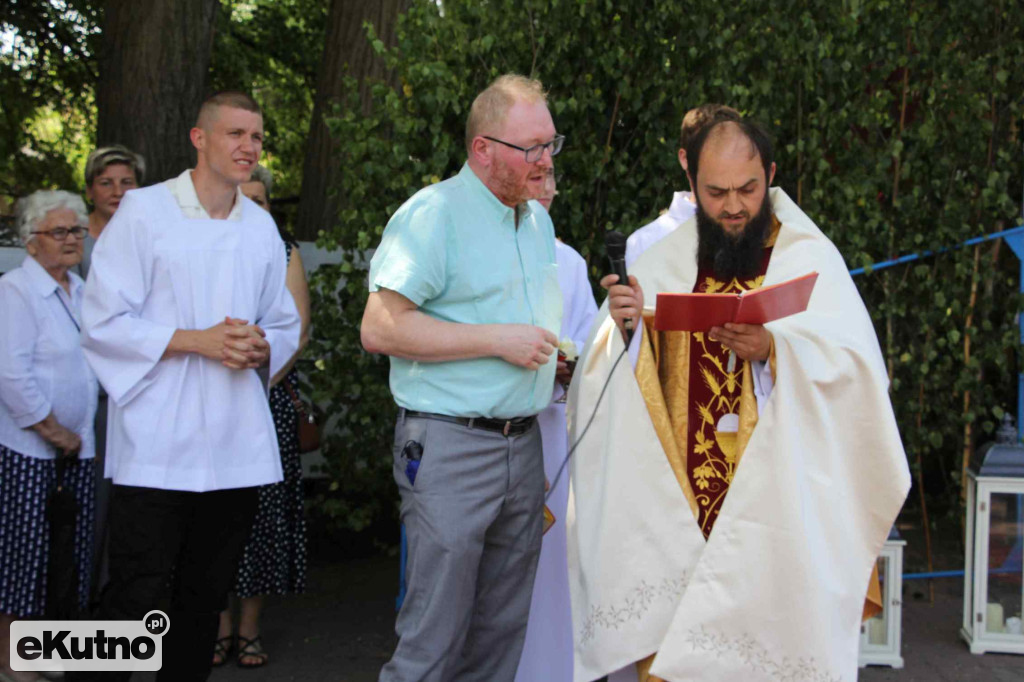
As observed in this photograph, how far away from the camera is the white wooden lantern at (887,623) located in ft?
17.2

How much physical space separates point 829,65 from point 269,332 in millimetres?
2794

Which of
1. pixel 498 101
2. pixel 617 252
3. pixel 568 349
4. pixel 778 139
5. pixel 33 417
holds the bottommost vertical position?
pixel 33 417

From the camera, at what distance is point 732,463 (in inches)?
141

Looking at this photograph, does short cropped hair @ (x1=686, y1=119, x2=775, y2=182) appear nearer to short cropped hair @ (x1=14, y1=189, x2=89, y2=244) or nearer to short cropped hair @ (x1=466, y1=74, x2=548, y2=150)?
short cropped hair @ (x1=466, y1=74, x2=548, y2=150)

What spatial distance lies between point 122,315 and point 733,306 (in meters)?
2.02

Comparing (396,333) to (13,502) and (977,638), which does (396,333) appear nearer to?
(13,502)

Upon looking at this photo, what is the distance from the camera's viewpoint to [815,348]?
3.41m

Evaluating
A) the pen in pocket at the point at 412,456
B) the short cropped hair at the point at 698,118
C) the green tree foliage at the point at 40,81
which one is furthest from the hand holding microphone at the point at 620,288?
the green tree foliage at the point at 40,81

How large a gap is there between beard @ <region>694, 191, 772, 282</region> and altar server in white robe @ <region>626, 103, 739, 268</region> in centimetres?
22

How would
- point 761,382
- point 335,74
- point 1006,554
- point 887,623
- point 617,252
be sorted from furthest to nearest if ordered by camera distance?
1. point 335,74
2. point 1006,554
3. point 887,623
4. point 761,382
5. point 617,252

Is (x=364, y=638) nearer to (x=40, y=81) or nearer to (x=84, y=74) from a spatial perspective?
(x=84, y=74)

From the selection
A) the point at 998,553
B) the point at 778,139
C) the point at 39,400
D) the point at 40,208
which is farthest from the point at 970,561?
the point at 40,208

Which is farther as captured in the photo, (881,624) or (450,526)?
(881,624)

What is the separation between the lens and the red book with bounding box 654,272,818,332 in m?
3.08
